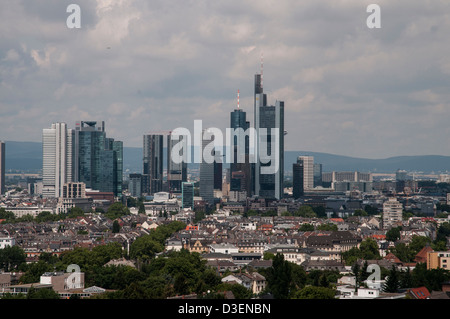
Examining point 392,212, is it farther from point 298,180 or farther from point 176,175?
point 176,175

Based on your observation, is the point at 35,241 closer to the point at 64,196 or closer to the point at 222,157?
the point at 64,196

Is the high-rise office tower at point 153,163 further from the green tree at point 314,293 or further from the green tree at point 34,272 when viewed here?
the green tree at point 314,293

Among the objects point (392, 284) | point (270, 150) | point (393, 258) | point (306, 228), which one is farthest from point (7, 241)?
point (270, 150)

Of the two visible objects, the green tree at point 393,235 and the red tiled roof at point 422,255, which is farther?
the green tree at point 393,235

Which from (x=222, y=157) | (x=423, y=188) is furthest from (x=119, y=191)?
(x=423, y=188)

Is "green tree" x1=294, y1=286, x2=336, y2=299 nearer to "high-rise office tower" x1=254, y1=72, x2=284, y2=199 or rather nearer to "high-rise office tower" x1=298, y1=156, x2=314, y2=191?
"high-rise office tower" x1=254, y1=72, x2=284, y2=199

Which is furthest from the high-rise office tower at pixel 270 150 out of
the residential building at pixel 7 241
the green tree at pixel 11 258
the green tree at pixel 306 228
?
the green tree at pixel 11 258
